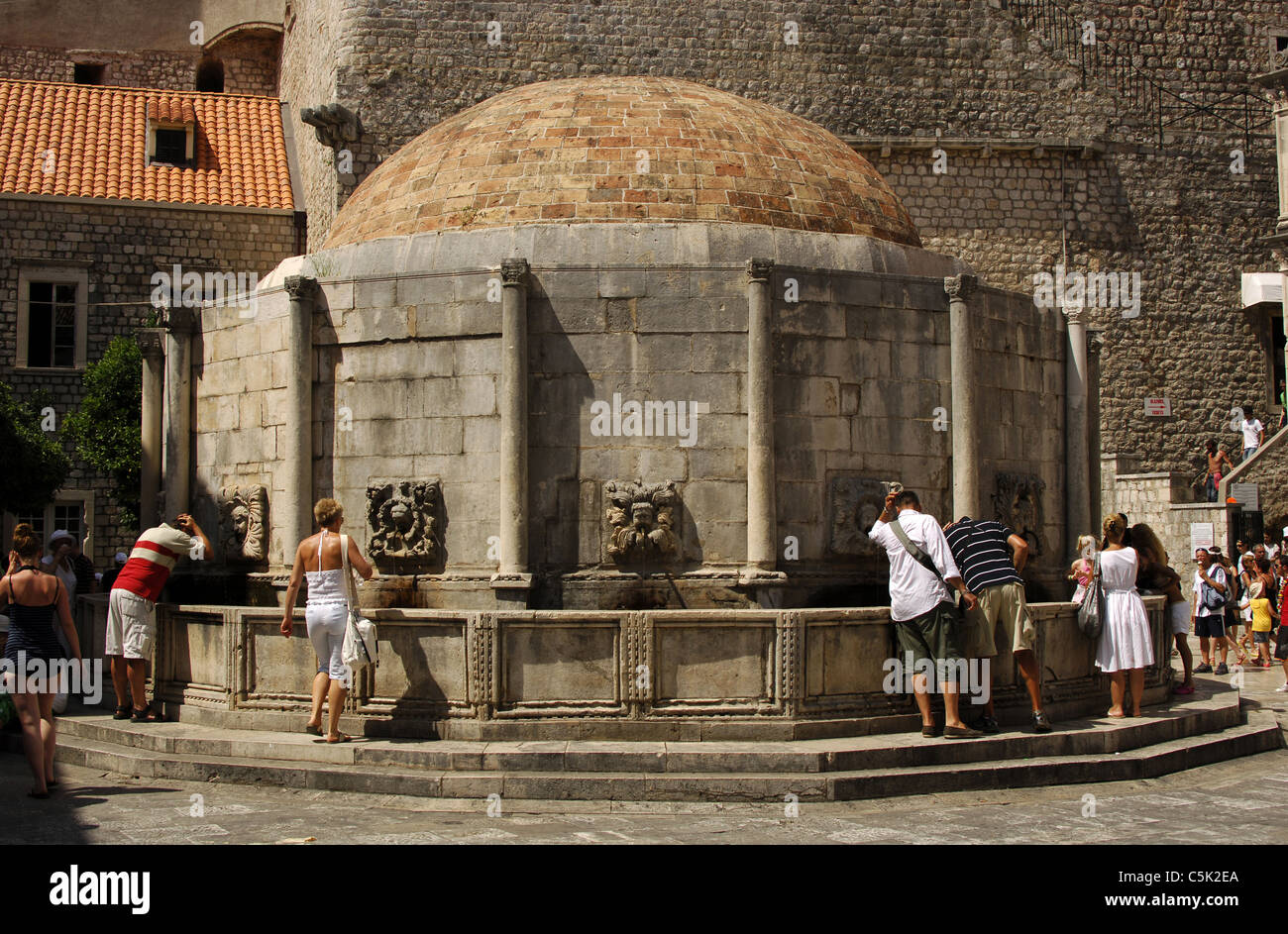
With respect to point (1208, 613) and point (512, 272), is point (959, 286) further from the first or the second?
point (1208, 613)

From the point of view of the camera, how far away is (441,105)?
32.2m

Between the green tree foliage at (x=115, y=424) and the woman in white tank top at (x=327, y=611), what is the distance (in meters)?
19.0

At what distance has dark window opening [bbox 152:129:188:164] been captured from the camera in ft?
105

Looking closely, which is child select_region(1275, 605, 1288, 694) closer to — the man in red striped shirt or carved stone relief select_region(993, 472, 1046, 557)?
carved stone relief select_region(993, 472, 1046, 557)

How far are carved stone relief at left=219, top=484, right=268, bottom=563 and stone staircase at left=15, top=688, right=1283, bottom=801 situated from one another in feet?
7.97

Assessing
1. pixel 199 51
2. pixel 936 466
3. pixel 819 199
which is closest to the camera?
pixel 936 466

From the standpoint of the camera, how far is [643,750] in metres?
9.16

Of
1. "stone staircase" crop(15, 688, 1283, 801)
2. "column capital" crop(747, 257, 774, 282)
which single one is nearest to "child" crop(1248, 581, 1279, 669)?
"stone staircase" crop(15, 688, 1283, 801)
